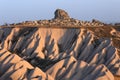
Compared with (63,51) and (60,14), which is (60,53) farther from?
(60,14)

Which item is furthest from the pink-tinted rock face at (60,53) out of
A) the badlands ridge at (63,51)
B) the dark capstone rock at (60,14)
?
the dark capstone rock at (60,14)

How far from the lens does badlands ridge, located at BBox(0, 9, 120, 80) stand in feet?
313

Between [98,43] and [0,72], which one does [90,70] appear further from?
[98,43]

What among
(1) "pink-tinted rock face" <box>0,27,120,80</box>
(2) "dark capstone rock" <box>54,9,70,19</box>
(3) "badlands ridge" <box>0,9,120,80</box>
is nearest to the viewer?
(1) "pink-tinted rock face" <box>0,27,120,80</box>

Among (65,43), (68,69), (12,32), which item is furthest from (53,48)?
(68,69)

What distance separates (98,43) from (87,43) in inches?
103

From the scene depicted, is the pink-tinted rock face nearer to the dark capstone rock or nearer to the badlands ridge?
the badlands ridge

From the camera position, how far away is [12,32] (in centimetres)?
13438

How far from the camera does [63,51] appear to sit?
124 m

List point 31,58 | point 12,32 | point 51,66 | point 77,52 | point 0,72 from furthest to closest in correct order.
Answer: point 12,32, point 77,52, point 31,58, point 51,66, point 0,72

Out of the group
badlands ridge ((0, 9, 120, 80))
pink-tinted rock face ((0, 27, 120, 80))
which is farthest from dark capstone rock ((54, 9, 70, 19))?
pink-tinted rock face ((0, 27, 120, 80))

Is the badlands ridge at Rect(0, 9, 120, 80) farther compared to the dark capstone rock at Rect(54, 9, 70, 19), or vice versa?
the dark capstone rock at Rect(54, 9, 70, 19)

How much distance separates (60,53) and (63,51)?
11149mm

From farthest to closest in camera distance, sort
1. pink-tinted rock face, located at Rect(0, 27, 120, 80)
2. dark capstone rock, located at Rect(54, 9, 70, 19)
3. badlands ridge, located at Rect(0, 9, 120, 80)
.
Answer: dark capstone rock, located at Rect(54, 9, 70, 19)
badlands ridge, located at Rect(0, 9, 120, 80)
pink-tinted rock face, located at Rect(0, 27, 120, 80)
